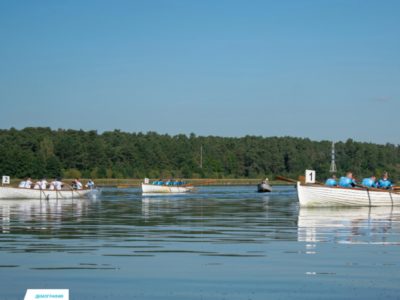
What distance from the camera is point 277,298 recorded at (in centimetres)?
1269

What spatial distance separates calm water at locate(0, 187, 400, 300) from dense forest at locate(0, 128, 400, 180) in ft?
345

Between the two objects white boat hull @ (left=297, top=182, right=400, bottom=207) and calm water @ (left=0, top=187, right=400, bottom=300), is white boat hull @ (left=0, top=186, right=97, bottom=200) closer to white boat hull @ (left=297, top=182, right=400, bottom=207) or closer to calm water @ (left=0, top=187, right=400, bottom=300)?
white boat hull @ (left=297, top=182, right=400, bottom=207)

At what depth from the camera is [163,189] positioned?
281ft

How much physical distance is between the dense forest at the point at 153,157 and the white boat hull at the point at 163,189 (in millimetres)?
46965

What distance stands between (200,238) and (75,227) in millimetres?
6284

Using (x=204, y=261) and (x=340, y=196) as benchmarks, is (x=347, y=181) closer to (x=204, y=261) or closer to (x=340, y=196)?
(x=340, y=196)

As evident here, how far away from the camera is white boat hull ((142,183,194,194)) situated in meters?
83.1

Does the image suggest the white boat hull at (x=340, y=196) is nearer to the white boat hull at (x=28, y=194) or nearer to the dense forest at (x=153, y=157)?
the white boat hull at (x=28, y=194)

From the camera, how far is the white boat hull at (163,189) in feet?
273

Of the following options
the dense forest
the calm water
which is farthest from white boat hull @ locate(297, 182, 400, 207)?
the dense forest

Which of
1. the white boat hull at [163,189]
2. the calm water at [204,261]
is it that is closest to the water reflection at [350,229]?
the calm water at [204,261]

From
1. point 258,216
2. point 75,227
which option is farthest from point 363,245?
point 258,216

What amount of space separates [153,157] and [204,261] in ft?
471

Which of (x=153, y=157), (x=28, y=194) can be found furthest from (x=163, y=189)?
(x=153, y=157)
